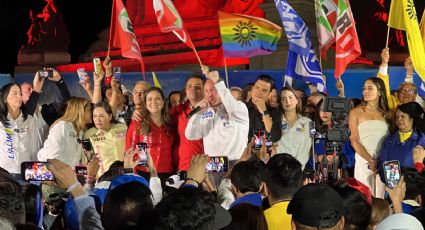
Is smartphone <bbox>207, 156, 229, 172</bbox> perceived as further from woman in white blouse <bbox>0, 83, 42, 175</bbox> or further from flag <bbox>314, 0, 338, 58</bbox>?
flag <bbox>314, 0, 338, 58</bbox>

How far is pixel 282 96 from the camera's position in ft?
29.4

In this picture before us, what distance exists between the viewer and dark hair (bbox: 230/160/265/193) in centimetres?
520

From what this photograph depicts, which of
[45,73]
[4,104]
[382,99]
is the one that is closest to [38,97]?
[45,73]

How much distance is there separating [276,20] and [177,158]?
5.50 m

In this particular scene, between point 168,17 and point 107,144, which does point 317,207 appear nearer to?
point 107,144

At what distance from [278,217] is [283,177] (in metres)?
0.34

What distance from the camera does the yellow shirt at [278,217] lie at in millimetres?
4668

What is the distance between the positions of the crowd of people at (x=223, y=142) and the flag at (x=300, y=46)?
25 centimetres

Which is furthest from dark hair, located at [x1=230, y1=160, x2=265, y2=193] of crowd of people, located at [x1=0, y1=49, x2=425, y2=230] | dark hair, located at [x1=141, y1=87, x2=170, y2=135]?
dark hair, located at [x1=141, y1=87, x2=170, y2=135]

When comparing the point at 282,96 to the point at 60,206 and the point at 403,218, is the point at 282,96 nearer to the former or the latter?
the point at 60,206

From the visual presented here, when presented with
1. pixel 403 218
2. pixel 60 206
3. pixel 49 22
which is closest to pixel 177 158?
pixel 60 206

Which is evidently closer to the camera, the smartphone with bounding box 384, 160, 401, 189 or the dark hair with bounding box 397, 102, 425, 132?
the smartphone with bounding box 384, 160, 401, 189

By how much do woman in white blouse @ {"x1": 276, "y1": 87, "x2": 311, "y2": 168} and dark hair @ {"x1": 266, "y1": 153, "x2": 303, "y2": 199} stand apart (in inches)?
147

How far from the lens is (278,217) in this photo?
4.74m
